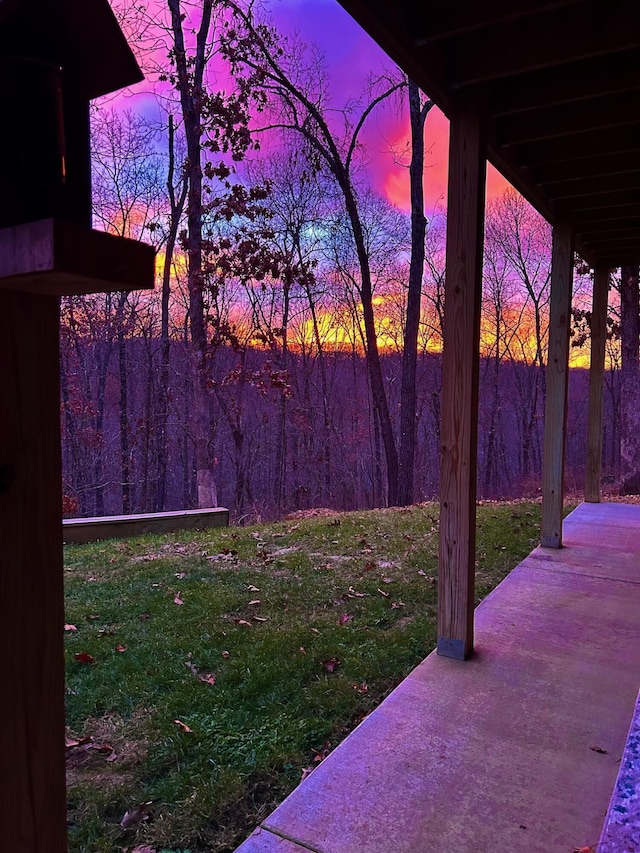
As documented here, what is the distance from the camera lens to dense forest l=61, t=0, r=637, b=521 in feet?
30.6

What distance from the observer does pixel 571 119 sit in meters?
2.77

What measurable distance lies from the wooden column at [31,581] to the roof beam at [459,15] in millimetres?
1957

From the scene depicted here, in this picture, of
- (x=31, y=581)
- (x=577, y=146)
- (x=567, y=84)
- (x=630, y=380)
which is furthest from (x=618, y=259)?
(x=31, y=581)

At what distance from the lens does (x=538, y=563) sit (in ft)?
13.8

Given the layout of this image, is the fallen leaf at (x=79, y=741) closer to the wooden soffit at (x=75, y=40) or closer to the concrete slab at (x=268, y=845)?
the concrete slab at (x=268, y=845)

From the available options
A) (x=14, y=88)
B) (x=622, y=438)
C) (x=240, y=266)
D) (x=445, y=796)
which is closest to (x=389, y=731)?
(x=445, y=796)

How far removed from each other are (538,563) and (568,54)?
3.20 meters

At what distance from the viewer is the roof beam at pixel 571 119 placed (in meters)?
2.69

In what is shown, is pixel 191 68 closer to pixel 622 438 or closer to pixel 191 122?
pixel 191 122

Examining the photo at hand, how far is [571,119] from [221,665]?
3093 mm

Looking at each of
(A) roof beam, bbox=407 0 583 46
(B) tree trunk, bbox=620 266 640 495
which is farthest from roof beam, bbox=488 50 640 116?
(B) tree trunk, bbox=620 266 640 495

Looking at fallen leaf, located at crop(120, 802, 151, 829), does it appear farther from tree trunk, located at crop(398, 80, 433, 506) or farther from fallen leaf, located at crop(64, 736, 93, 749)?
tree trunk, located at crop(398, 80, 433, 506)

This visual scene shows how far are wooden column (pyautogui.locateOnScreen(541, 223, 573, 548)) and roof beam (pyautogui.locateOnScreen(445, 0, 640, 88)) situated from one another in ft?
6.99

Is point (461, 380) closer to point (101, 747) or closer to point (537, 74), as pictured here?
point (537, 74)
